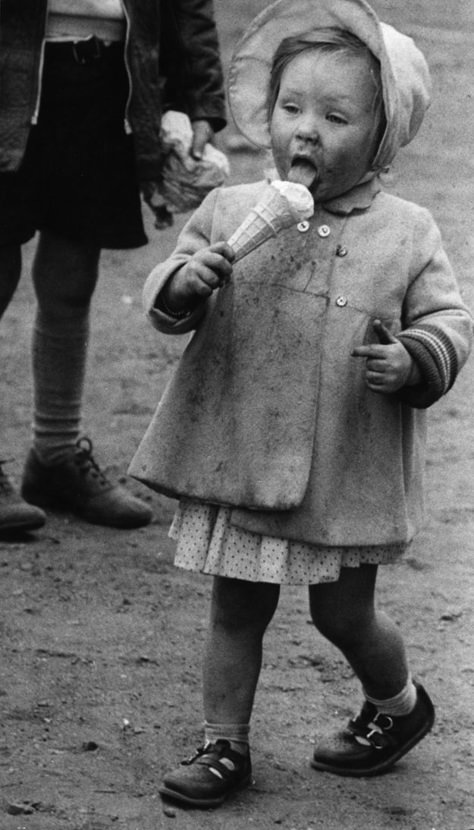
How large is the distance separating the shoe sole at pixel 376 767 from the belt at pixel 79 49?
1968 millimetres

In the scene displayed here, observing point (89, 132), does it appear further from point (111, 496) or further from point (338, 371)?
point (338, 371)

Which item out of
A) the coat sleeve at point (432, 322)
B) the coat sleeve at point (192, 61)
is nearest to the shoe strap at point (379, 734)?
the coat sleeve at point (432, 322)

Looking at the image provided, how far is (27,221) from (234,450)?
150cm

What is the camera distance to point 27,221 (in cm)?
417

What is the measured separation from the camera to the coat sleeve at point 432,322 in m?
2.80

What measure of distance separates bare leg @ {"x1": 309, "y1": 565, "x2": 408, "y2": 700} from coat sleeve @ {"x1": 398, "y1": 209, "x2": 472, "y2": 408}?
40cm

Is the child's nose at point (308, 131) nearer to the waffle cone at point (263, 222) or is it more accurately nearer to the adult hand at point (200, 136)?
the waffle cone at point (263, 222)

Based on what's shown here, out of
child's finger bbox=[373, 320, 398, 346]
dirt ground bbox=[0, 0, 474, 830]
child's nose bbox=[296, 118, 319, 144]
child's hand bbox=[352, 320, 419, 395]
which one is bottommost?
dirt ground bbox=[0, 0, 474, 830]

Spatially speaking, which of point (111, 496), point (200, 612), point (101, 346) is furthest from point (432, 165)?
point (200, 612)

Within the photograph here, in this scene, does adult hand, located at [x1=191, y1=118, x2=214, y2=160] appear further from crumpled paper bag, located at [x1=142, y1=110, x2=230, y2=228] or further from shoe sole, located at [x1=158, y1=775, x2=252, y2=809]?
shoe sole, located at [x1=158, y1=775, x2=252, y2=809]

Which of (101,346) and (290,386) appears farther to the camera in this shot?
(101,346)

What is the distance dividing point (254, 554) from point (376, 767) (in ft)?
1.95

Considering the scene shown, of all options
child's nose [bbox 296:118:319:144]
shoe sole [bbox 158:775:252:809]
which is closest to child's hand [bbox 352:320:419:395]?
child's nose [bbox 296:118:319:144]

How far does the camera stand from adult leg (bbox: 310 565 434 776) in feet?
9.91
